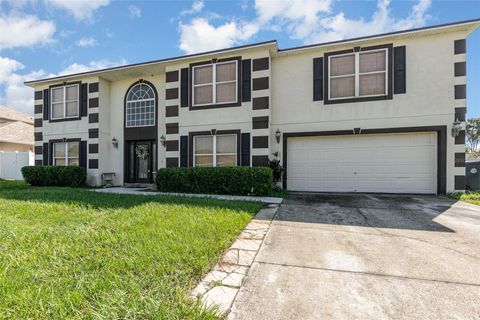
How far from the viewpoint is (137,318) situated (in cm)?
183

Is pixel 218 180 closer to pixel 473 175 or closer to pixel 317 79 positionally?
pixel 317 79

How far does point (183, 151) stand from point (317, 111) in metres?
A: 5.63

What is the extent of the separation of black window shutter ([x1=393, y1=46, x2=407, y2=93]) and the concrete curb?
24.9 ft

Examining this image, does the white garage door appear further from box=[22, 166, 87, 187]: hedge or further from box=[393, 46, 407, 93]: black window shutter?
box=[22, 166, 87, 187]: hedge

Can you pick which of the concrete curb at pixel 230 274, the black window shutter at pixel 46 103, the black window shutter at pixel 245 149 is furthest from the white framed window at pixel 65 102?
the concrete curb at pixel 230 274

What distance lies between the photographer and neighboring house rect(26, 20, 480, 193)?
315 inches

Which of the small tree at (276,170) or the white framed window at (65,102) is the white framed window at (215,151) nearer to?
the small tree at (276,170)

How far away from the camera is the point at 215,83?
938cm

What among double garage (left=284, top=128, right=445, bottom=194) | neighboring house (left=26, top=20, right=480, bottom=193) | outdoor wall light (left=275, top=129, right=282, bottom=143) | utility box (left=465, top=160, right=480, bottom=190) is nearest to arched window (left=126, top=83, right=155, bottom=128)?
neighboring house (left=26, top=20, right=480, bottom=193)

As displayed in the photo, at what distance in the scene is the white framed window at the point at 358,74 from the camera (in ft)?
27.6

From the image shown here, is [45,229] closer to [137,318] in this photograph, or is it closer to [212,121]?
[137,318]

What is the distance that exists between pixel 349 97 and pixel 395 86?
1515 mm

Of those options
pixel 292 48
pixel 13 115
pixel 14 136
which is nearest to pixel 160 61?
pixel 292 48

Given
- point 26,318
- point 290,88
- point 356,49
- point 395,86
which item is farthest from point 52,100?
point 395,86
